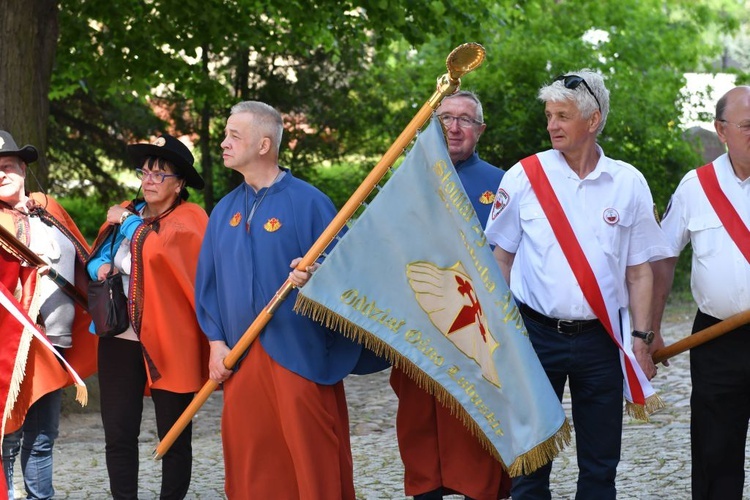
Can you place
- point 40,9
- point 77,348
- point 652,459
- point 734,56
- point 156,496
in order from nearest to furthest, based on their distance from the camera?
point 77,348
point 156,496
point 652,459
point 40,9
point 734,56

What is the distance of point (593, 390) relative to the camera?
4953mm

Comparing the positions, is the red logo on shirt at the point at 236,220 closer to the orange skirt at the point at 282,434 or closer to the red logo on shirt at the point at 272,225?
the red logo on shirt at the point at 272,225

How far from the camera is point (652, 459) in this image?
24.2 feet

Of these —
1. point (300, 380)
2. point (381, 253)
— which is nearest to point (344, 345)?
point (300, 380)

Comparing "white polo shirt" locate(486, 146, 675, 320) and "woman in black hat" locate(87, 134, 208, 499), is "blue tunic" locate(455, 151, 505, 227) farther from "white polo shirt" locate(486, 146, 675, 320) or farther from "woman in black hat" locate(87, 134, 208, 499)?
"woman in black hat" locate(87, 134, 208, 499)

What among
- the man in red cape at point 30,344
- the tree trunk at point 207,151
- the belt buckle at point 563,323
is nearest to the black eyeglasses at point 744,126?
the belt buckle at point 563,323

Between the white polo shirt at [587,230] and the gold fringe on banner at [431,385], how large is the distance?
53 centimetres

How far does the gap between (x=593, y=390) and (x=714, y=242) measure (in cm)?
81

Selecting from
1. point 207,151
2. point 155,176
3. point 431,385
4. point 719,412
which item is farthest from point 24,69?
point 207,151

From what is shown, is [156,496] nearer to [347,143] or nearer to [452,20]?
[452,20]

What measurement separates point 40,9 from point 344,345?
572 centimetres

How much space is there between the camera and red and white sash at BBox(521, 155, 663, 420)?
481cm

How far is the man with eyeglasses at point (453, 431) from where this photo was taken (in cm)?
548

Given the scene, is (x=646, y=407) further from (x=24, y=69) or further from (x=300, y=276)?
(x=24, y=69)
